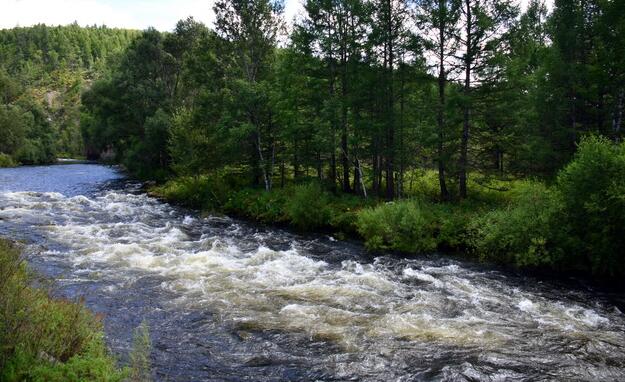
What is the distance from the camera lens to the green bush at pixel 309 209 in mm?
25953

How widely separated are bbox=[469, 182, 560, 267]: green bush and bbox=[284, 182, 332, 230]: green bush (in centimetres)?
889

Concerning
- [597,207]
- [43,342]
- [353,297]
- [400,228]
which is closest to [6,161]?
[400,228]

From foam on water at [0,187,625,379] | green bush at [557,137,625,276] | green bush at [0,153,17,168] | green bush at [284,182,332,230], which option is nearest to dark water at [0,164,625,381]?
foam on water at [0,187,625,379]

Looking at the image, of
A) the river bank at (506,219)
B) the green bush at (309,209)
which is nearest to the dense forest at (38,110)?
the green bush at (309,209)

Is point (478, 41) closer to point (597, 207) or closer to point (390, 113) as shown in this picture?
point (390, 113)

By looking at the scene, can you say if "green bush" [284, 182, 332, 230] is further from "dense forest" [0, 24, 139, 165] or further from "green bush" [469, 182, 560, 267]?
"dense forest" [0, 24, 139, 165]

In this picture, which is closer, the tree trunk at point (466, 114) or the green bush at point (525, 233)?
the green bush at point (525, 233)

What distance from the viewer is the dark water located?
32.4 feet

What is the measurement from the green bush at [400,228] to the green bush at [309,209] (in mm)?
4036

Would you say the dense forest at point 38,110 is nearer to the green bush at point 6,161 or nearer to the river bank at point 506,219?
the green bush at point 6,161

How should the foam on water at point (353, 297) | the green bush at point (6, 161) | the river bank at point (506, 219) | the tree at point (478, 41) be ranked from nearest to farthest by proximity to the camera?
the foam on water at point (353, 297) → the river bank at point (506, 219) → the tree at point (478, 41) → the green bush at point (6, 161)

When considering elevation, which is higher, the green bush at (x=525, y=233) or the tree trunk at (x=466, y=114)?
the tree trunk at (x=466, y=114)

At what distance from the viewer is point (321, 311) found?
13.0 m

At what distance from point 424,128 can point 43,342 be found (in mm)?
21940
